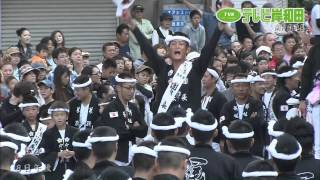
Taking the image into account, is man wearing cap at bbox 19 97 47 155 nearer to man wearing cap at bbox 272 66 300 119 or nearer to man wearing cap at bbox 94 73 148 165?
man wearing cap at bbox 94 73 148 165

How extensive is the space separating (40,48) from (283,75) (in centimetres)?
488

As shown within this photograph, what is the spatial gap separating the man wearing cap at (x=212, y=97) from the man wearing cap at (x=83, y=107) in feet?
4.37

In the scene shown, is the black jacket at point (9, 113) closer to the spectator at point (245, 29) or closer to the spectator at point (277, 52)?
the spectator at point (277, 52)

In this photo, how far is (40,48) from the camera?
14.3 metres

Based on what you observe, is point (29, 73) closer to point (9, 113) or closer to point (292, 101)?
point (9, 113)

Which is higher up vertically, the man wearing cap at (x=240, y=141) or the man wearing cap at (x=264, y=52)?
the man wearing cap at (x=264, y=52)

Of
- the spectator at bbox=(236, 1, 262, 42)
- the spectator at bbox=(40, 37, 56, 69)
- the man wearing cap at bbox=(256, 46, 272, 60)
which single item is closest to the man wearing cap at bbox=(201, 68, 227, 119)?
the man wearing cap at bbox=(256, 46, 272, 60)

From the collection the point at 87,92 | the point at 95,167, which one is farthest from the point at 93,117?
the point at 95,167

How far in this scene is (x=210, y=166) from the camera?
6.98 meters

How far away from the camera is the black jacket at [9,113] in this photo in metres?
10.4

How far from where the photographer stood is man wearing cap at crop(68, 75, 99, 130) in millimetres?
10508

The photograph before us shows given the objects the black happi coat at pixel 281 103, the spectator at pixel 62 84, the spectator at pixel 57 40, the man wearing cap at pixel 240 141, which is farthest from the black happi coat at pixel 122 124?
the spectator at pixel 57 40

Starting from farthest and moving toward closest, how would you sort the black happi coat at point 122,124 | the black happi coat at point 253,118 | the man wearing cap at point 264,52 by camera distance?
the man wearing cap at point 264,52 < the black happi coat at point 253,118 < the black happi coat at point 122,124

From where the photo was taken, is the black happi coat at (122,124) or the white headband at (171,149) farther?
the black happi coat at (122,124)
